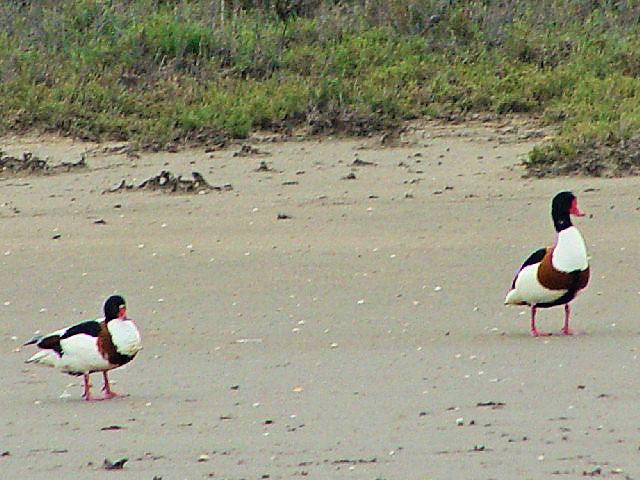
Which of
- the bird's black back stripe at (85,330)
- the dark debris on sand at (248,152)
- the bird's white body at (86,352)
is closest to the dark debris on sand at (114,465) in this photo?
the bird's white body at (86,352)

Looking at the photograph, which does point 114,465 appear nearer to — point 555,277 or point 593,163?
point 555,277

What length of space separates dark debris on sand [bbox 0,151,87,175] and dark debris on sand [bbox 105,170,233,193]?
3.41 feet

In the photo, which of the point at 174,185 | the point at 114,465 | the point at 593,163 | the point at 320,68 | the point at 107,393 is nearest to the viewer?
the point at 114,465

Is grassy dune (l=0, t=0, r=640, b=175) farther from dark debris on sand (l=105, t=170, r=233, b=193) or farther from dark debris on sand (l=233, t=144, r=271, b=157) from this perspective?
dark debris on sand (l=105, t=170, r=233, b=193)

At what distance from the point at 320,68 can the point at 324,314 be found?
795 cm

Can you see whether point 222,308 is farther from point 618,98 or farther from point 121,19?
point 121,19

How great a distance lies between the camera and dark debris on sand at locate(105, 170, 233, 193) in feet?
43.4

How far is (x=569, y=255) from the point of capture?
880 cm

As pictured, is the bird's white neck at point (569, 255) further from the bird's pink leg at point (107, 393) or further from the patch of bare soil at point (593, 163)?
the patch of bare soil at point (593, 163)

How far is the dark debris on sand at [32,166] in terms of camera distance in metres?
14.3

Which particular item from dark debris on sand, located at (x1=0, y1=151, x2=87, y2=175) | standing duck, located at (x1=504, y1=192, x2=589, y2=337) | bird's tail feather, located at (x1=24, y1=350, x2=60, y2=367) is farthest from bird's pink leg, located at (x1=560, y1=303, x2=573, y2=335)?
dark debris on sand, located at (x1=0, y1=151, x2=87, y2=175)

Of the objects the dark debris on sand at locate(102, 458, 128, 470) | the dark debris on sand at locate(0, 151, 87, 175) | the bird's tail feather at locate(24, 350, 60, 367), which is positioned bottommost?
the dark debris on sand at locate(0, 151, 87, 175)

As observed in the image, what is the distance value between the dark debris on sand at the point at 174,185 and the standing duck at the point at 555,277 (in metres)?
4.78

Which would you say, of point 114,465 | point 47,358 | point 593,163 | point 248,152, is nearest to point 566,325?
point 47,358
